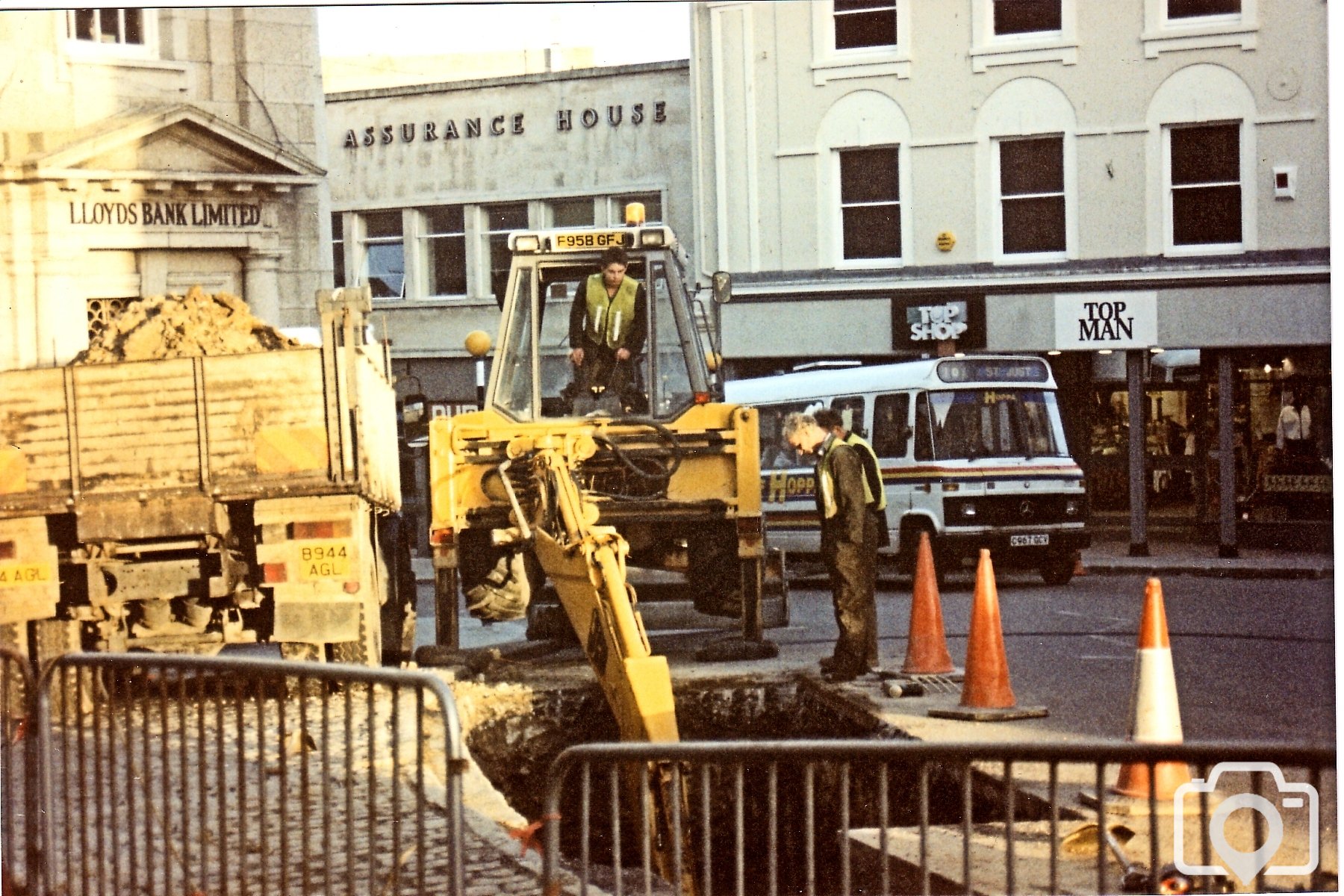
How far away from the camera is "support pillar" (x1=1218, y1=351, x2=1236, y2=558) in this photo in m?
8.62

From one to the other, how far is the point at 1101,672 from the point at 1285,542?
1.35 meters

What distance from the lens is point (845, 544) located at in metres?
8.45

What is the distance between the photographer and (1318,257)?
22.4ft

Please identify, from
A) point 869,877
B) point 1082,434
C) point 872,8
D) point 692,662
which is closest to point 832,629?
point 692,662

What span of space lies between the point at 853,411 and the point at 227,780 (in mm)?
7938

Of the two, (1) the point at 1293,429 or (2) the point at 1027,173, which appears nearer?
(1) the point at 1293,429

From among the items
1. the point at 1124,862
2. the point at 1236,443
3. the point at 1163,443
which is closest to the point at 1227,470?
the point at 1236,443

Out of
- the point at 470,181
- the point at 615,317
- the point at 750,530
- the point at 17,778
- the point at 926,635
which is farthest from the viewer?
the point at 470,181

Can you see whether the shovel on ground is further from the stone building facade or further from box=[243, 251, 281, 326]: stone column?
box=[243, 251, 281, 326]: stone column

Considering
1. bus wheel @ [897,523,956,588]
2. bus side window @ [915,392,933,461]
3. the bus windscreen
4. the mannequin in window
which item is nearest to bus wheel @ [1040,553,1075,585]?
the bus windscreen

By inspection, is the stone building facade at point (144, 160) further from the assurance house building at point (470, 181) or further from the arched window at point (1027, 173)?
the arched window at point (1027, 173)

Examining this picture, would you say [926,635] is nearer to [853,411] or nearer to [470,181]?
[853,411]

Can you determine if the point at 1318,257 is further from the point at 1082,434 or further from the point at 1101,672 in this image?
the point at 1082,434

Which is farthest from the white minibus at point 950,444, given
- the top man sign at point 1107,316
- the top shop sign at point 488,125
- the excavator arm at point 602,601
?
the excavator arm at point 602,601
